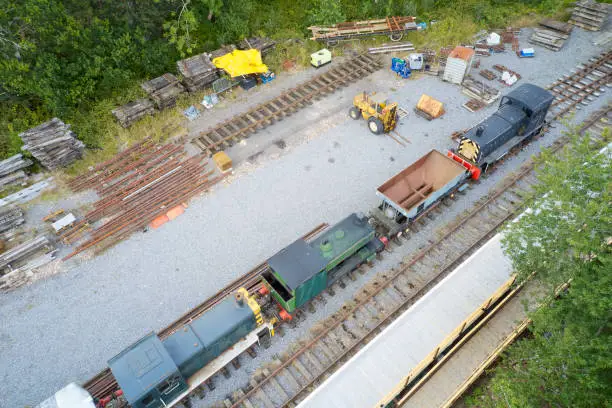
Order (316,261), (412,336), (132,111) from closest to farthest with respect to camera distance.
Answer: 1. (412,336)
2. (316,261)
3. (132,111)

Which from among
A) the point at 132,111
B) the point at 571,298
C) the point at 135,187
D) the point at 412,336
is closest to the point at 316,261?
the point at 412,336

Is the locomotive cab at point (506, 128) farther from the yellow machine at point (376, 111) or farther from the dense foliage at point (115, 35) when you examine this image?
the dense foliage at point (115, 35)

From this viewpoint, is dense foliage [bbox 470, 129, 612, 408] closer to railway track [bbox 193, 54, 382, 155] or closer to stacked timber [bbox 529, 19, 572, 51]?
railway track [bbox 193, 54, 382, 155]

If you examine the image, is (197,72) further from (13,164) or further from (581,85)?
(581,85)

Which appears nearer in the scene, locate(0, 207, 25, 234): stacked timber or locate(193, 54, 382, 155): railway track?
locate(0, 207, 25, 234): stacked timber

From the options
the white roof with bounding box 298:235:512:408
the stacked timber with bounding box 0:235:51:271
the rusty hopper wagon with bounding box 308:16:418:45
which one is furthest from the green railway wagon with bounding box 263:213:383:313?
the rusty hopper wagon with bounding box 308:16:418:45

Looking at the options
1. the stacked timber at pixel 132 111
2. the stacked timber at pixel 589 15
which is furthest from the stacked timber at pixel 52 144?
the stacked timber at pixel 589 15

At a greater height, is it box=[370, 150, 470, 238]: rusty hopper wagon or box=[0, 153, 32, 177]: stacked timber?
box=[0, 153, 32, 177]: stacked timber
